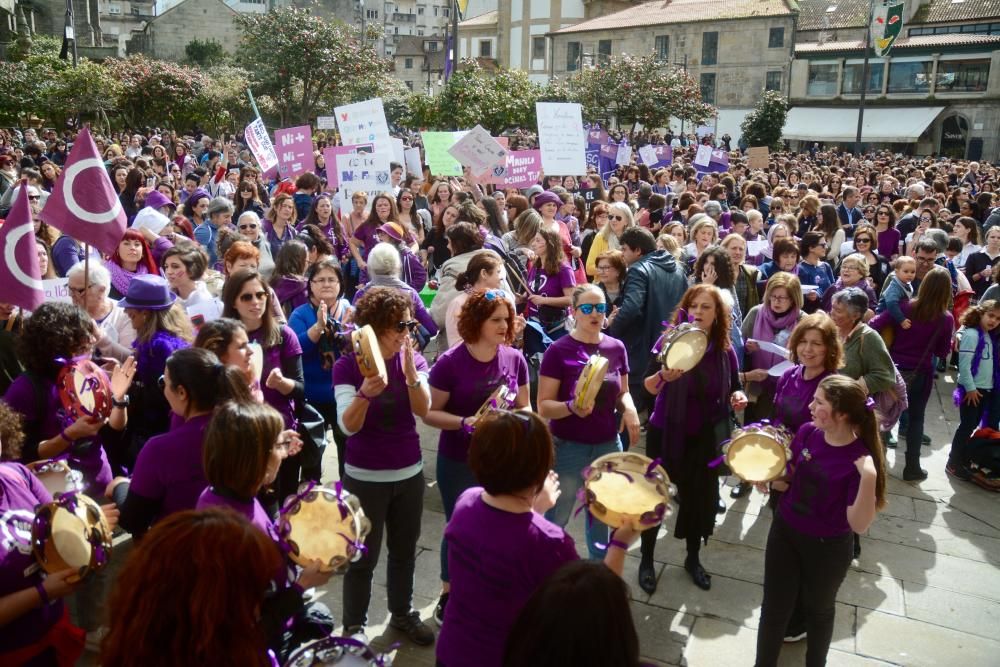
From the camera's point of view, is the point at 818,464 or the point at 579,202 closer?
the point at 818,464

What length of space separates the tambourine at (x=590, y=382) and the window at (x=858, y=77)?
2050 inches

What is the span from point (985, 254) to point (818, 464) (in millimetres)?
7112

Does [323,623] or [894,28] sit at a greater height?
[894,28]

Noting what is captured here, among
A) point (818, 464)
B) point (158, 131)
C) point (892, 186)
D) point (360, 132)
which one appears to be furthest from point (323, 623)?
point (158, 131)

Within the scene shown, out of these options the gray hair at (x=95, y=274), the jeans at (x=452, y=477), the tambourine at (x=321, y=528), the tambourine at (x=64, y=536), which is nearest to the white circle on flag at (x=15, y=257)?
the gray hair at (x=95, y=274)

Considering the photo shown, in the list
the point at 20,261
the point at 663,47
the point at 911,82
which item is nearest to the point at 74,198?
the point at 20,261

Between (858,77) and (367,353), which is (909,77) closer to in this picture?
(858,77)

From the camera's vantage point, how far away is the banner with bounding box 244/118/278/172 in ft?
36.7

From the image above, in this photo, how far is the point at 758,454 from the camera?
3643 mm

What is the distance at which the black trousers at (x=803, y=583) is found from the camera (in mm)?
3557

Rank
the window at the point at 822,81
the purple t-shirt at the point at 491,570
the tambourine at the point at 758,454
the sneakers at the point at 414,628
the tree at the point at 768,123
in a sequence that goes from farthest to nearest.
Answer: the window at the point at 822,81 → the tree at the point at 768,123 → the sneakers at the point at 414,628 → the tambourine at the point at 758,454 → the purple t-shirt at the point at 491,570

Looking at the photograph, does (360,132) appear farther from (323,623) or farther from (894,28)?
(894,28)

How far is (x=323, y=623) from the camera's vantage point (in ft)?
9.23

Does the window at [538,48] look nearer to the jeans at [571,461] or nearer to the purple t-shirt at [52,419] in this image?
the jeans at [571,461]
